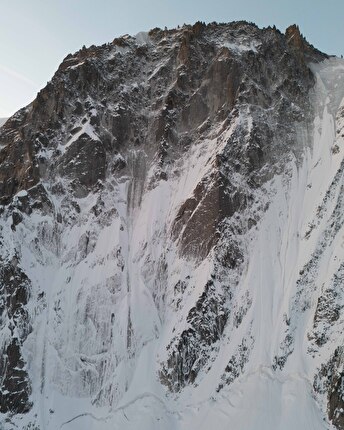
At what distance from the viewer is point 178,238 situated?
213 feet

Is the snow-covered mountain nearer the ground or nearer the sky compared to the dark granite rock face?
nearer the sky

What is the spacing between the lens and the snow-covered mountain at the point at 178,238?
54438mm

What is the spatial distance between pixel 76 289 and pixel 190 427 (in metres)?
19.5

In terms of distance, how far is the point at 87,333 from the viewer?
2382 inches

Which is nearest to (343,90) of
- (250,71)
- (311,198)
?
(250,71)

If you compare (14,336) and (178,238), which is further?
(178,238)

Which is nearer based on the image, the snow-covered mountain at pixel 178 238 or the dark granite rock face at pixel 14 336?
the snow-covered mountain at pixel 178 238

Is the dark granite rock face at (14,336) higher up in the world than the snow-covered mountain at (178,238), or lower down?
lower down

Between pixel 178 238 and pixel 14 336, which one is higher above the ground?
pixel 178 238

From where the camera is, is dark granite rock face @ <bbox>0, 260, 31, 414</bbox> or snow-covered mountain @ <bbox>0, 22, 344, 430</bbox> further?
dark granite rock face @ <bbox>0, 260, 31, 414</bbox>

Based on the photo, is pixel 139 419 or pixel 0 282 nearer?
pixel 139 419

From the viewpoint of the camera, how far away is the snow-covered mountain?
5444 cm

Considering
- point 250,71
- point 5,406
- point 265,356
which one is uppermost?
point 250,71

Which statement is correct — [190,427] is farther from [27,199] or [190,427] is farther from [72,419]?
[27,199]
